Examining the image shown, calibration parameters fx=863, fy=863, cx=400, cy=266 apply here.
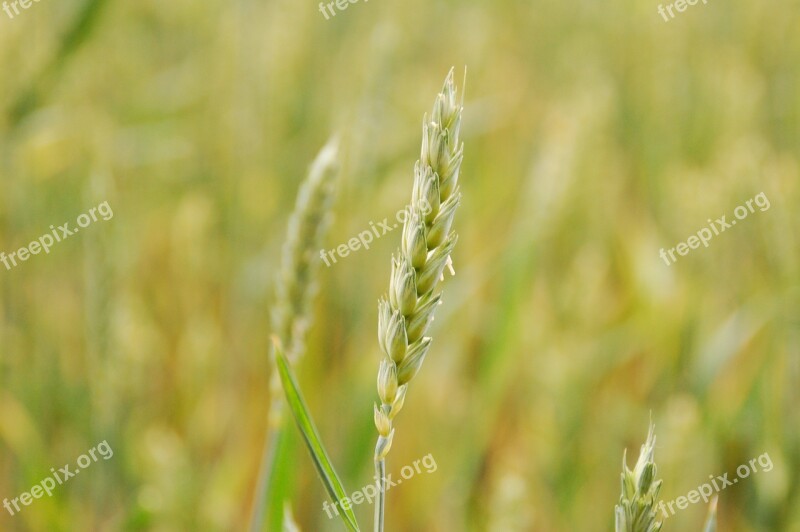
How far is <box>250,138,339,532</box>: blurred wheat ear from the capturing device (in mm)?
823

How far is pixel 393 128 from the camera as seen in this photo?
8.84 ft

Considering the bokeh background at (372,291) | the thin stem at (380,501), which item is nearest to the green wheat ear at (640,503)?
the thin stem at (380,501)

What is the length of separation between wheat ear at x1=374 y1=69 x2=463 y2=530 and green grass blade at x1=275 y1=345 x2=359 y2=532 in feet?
0.17

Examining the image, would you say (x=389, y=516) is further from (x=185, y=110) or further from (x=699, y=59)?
(x=699, y=59)

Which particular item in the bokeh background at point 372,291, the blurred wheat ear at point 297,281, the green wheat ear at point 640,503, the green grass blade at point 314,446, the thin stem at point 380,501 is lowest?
the green wheat ear at point 640,503

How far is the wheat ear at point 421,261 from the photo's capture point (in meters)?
0.52

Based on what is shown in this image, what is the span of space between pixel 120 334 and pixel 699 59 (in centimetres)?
242

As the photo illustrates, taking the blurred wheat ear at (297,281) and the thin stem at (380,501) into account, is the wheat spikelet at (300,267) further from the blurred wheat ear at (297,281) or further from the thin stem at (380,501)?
the thin stem at (380,501)

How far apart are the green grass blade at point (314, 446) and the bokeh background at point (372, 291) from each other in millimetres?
489

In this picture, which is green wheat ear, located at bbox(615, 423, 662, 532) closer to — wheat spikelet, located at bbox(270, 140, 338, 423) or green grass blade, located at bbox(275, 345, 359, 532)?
green grass blade, located at bbox(275, 345, 359, 532)

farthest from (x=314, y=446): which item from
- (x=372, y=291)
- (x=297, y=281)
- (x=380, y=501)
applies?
(x=372, y=291)

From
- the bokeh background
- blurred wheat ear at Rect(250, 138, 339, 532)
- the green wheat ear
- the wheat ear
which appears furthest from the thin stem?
the bokeh background

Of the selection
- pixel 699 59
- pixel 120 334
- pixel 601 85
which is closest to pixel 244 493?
pixel 120 334

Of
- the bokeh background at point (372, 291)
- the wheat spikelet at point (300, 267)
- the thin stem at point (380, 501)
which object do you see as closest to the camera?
the thin stem at point (380, 501)
